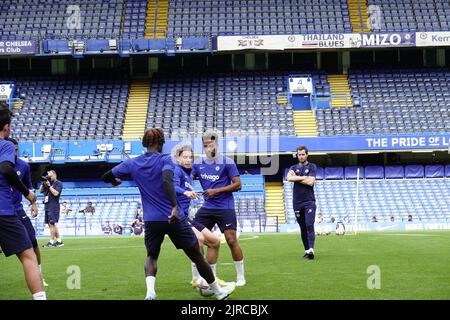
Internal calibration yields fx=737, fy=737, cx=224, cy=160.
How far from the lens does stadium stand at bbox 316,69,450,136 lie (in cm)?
4719

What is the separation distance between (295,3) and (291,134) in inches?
545

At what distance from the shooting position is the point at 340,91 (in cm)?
5122

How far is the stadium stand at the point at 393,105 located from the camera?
47.2m

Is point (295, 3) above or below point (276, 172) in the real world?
above

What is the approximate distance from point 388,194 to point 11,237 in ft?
128

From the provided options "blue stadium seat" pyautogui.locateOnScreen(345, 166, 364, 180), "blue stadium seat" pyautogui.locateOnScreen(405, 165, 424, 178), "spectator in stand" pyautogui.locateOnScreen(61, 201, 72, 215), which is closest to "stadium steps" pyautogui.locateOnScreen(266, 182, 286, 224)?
"blue stadium seat" pyautogui.locateOnScreen(345, 166, 364, 180)

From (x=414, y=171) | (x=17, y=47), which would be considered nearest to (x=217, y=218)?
(x=414, y=171)

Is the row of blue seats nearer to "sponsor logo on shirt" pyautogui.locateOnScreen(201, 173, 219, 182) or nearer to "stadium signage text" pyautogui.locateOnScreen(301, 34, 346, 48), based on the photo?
"stadium signage text" pyautogui.locateOnScreen(301, 34, 346, 48)

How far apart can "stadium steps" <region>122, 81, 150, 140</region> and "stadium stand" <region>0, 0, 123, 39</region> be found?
399 cm

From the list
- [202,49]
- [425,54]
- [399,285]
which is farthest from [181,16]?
[399,285]

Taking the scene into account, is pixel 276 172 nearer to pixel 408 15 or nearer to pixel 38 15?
pixel 408 15
